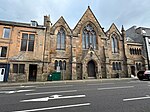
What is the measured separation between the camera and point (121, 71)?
26.1 metres

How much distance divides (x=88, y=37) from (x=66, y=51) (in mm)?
6630

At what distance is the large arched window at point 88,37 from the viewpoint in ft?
84.4

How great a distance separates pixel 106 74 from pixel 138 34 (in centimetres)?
1784

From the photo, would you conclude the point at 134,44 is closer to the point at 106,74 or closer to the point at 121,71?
the point at 121,71

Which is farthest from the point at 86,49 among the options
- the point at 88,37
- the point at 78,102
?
the point at 78,102

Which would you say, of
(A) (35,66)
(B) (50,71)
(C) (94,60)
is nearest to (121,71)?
(C) (94,60)

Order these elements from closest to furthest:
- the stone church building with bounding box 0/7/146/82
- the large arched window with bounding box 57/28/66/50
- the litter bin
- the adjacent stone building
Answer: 1. the adjacent stone building
2. the stone church building with bounding box 0/7/146/82
3. the litter bin
4. the large arched window with bounding box 57/28/66/50

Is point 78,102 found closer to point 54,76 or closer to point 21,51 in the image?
point 54,76

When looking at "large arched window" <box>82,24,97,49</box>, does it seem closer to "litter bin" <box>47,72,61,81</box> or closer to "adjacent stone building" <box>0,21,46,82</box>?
"litter bin" <box>47,72,61,81</box>

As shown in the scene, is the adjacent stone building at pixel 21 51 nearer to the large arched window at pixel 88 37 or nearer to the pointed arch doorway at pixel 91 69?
the large arched window at pixel 88 37

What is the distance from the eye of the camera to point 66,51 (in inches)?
938

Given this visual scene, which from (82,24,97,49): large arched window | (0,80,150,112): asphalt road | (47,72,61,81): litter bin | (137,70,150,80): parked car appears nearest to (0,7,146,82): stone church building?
(82,24,97,49): large arched window

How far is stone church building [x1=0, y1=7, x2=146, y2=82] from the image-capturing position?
67.1 ft

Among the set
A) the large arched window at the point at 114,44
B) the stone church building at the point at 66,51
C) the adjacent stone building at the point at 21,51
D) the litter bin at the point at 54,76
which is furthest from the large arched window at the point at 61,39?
the large arched window at the point at 114,44
